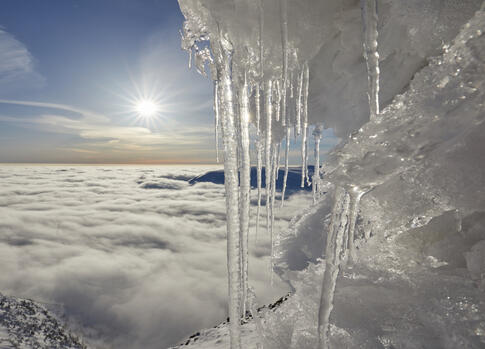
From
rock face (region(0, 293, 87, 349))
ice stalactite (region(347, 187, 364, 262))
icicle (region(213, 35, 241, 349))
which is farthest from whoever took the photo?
rock face (region(0, 293, 87, 349))

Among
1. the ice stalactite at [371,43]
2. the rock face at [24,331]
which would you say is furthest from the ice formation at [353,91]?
the rock face at [24,331]

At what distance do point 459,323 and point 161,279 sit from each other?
4789 cm

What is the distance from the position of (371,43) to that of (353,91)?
2552mm

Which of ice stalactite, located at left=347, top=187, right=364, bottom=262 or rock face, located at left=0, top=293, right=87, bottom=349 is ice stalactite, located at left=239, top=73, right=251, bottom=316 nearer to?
ice stalactite, located at left=347, top=187, right=364, bottom=262

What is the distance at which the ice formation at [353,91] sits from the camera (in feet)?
5.68

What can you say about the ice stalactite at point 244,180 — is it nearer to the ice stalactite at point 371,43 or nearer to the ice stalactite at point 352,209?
the ice stalactite at point 352,209

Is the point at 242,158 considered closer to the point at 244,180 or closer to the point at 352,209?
the point at 244,180

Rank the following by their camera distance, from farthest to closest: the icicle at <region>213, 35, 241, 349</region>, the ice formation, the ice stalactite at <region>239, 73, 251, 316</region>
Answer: the ice stalactite at <region>239, 73, 251, 316</region> → the icicle at <region>213, 35, 241, 349</region> → the ice formation

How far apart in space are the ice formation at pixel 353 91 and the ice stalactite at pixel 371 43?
0.01 m

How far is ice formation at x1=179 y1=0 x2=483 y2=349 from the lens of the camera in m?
1.73

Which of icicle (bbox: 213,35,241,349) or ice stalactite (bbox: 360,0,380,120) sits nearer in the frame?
ice stalactite (bbox: 360,0,380,120)

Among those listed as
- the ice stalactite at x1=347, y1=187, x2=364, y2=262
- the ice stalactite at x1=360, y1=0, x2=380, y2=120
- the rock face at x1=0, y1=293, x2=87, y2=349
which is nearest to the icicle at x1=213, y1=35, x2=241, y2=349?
the ice stalactite at x1=347, y1=187, x2=364, y2=262

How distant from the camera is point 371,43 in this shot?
2518mm

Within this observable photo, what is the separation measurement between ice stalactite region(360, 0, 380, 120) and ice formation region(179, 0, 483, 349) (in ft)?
0.04
